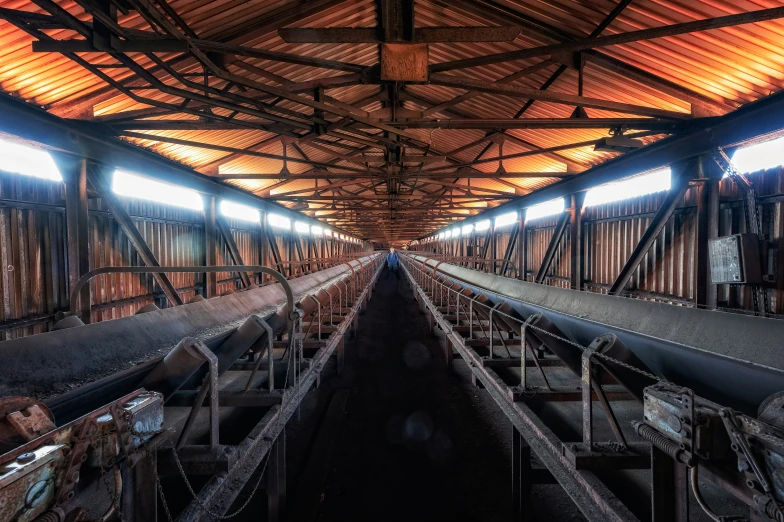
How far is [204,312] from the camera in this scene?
4586 mm

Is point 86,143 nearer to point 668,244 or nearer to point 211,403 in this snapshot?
point 211,403

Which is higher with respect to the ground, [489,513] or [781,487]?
[781,487]

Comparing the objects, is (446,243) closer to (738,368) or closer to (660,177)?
(660,177)

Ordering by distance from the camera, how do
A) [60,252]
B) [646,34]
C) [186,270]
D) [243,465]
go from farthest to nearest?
[60,252], [646,34], [186,270], [243,465]

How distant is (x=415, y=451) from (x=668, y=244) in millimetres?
5899

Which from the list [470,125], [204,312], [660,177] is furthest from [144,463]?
[660,177]

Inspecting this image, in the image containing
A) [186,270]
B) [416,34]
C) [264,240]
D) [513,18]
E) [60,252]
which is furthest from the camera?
[264,240]

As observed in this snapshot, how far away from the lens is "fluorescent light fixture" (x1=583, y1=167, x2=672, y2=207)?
6.77m

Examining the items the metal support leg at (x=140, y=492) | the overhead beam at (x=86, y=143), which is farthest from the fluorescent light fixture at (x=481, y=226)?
the metal support leg at (x=140, y=492)

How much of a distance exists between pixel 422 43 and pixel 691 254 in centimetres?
585

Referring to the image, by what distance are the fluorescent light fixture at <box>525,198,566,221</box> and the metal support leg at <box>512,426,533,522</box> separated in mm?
8633

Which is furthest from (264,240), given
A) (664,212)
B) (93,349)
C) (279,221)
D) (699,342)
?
(699,342)

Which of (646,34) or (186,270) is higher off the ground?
(646,34)

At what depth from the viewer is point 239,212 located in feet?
39.8
